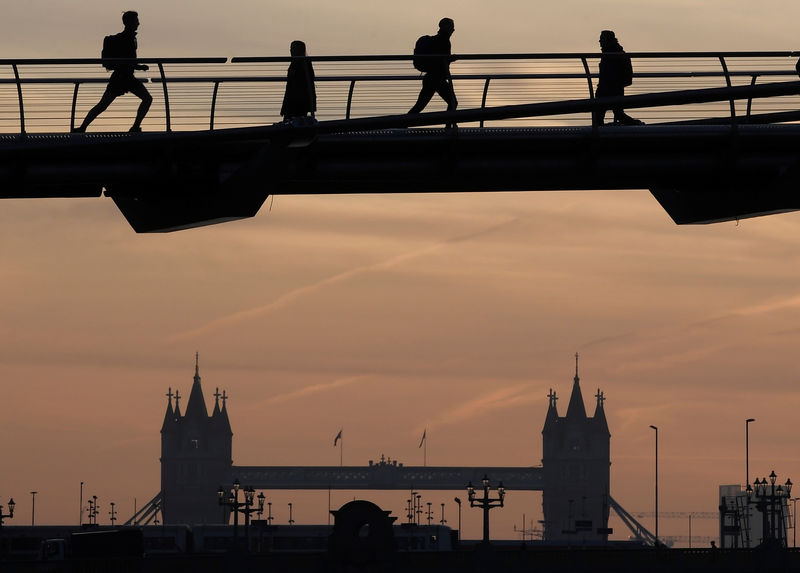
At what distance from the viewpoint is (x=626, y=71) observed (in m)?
30.9

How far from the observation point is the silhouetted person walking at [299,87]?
1166 inches

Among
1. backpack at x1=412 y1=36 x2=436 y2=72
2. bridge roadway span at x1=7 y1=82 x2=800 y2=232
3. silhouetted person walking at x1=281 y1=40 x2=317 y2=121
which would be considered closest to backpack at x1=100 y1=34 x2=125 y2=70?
bridge roadway span at x1=7 y1=82 x2=800 y2=232

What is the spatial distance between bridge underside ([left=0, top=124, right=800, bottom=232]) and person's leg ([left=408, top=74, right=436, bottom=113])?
1.56ft

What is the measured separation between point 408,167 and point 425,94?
4.42ft

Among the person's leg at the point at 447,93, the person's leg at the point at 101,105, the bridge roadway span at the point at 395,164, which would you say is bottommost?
the bridge roadway span at the point at 395,164

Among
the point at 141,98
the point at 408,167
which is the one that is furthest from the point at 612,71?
the point at 141,98

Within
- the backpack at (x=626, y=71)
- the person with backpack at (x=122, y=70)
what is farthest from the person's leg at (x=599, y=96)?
the person with backpack at (x=122, y=70)

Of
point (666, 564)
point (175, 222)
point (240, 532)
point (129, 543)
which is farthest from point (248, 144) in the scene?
point (240, 532)

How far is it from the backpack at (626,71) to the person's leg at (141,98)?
7852 mm

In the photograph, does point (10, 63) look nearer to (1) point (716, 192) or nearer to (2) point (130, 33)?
(2) point (130, 33)

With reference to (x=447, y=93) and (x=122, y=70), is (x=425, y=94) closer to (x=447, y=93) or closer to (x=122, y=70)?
(x=447, y=93)

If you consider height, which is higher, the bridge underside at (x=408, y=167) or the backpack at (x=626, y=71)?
the backpack at (x=626, y=71)

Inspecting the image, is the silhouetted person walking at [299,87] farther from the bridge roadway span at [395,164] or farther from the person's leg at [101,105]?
the person's leg at [101,105]

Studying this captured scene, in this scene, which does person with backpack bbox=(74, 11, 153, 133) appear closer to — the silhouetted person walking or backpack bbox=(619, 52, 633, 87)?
the silhouetted person walking
